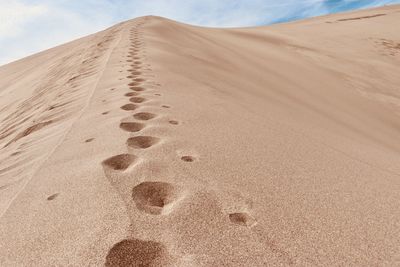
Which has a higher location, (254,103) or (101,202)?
(101,202)

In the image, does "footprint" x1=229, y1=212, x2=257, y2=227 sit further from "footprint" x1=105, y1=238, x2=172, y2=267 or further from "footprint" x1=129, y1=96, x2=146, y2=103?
"footprint" x1=129, y1=96, x2=146, y2=103

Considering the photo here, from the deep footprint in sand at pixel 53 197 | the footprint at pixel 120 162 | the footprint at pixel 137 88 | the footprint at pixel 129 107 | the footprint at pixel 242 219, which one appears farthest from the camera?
the footprint at pixel 137 88

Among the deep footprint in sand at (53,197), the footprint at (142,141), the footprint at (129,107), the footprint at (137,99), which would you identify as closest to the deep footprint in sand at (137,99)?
the footprint at (137,99)

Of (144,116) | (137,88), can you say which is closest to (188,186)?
(144,116)

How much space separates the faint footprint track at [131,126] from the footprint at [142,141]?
13 cm

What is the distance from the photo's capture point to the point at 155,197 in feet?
3.99

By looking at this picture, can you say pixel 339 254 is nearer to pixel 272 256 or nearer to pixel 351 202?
pixel 272 256

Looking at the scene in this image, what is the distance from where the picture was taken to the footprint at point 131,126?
1857 millimetres

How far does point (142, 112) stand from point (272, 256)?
140 cm

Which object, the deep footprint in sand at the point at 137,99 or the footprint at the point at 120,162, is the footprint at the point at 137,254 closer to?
the footprint at the point at 120,162

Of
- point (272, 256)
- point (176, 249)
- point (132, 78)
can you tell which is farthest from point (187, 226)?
point (132, 78)

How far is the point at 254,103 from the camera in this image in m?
3.13

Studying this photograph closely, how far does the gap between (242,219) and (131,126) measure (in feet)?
3.24

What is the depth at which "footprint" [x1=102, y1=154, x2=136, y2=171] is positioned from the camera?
1.45 meters
